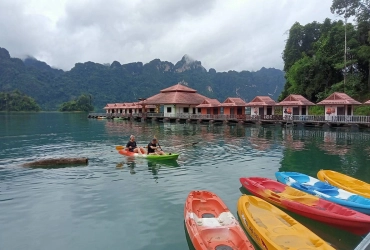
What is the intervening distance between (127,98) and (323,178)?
132091 mm

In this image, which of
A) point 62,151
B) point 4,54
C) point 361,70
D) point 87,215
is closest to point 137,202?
point 87,215

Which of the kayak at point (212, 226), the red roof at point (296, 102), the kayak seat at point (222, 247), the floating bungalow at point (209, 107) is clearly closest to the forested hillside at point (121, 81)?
the floating bungalow at point (209, 107)

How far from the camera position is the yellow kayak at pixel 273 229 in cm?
563

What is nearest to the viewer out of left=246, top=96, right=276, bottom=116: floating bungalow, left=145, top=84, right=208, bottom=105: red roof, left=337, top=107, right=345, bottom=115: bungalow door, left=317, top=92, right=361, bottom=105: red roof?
left=317, top=92, right=361, bottom=105: red roof

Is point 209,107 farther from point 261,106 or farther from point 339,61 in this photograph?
point 339,61

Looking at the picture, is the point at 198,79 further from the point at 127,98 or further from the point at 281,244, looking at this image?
the point at 281,244

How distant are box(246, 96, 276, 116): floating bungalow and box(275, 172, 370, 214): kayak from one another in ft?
113

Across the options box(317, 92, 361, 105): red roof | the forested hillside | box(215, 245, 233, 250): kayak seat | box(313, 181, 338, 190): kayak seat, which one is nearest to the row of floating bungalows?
box(317, 92, 361, 105): red roof

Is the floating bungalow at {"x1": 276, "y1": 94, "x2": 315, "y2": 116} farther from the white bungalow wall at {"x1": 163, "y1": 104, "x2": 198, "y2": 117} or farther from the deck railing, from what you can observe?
the white bungalow wall at {"x1": 163, "y1": 104, "x2": 198, "y2": 117}

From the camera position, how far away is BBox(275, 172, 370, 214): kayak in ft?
24.1

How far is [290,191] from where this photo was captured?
8.92 metres

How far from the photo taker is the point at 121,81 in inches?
5797

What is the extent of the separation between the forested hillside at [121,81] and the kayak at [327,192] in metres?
118

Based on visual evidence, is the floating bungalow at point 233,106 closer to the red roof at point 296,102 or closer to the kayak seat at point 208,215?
the red roof at point 296,102
